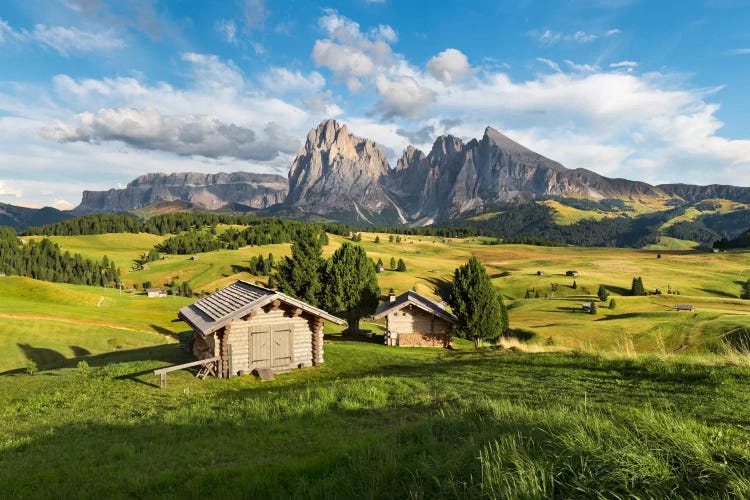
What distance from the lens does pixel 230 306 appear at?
1082 inches

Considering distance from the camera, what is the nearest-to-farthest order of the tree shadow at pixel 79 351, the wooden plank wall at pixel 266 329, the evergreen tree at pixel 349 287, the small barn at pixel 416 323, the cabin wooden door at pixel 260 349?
1. the wooden plank wall at pixel 266 329
2. the cabin wooden door at pixel 260 349
3. the tree shadow at pixel 79 351
4. the small barn at pixel 416 323
5. the evergreen tree at pixel 349 287

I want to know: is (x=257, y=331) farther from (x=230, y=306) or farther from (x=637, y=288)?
(x=637, y=288)

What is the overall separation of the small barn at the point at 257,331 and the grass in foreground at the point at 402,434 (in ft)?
7.19

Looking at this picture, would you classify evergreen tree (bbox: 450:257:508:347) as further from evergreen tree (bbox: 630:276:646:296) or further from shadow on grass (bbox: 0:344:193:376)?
evergreen tree (bbox: 630:276:646:296)

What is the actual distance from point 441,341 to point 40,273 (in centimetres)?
17586

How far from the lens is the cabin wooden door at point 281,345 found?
2766 centimetres

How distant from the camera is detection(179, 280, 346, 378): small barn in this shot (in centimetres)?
2592

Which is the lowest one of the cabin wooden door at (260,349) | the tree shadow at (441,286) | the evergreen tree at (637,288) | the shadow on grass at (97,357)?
the tree shadow at (441,286)

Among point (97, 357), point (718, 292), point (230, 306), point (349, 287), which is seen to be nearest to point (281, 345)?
point (230, 306)

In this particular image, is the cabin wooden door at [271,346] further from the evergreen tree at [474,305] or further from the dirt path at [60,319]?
the dirt path at [60,319]

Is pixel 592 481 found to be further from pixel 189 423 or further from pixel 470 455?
pixel 189 423

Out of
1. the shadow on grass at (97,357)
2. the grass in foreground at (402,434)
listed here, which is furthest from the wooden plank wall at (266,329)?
the shadow on grass at (97,357)

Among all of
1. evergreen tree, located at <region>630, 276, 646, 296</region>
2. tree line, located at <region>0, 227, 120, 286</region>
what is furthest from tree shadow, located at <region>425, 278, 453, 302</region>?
tree line, located at <region>0, 227, 120, 286</region>

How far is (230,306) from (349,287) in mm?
23826
